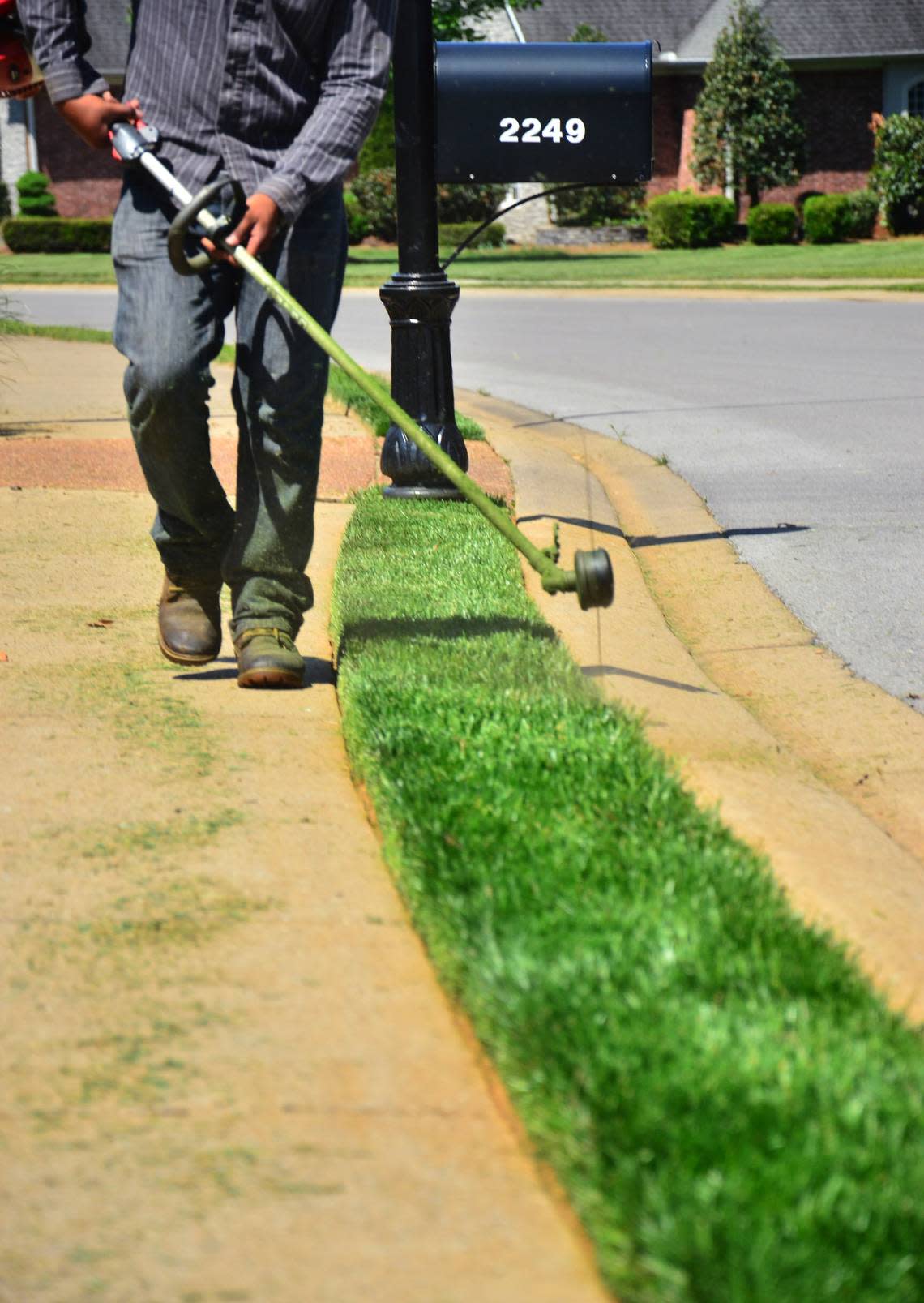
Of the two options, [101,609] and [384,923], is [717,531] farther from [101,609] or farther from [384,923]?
[384,923]

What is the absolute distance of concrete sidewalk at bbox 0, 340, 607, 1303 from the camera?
6.09 feet

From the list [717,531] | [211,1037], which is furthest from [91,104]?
[717,531]

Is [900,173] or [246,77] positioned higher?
[900,173]

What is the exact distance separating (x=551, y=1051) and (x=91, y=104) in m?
2.59

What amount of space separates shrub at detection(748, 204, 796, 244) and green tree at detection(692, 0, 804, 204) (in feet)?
10.7

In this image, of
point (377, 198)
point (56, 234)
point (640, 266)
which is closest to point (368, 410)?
point (640, 266)

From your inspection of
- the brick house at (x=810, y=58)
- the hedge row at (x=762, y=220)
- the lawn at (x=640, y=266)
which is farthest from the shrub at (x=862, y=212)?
the brick house at (x=810, y=58)

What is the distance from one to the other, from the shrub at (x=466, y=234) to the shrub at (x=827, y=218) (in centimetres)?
627

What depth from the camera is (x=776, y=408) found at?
33.9ft

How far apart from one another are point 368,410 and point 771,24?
32119 mm

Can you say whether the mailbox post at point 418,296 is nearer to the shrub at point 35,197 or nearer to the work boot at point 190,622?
the work boot at point 190,622

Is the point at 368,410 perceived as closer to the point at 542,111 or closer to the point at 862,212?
the point at 542,111

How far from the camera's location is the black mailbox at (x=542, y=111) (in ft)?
A: 22.6

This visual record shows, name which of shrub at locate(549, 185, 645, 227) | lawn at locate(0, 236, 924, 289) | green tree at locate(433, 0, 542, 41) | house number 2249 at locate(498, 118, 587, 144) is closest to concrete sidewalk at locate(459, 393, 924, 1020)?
house number 2249 at locate(498, 118, 587, 144)
